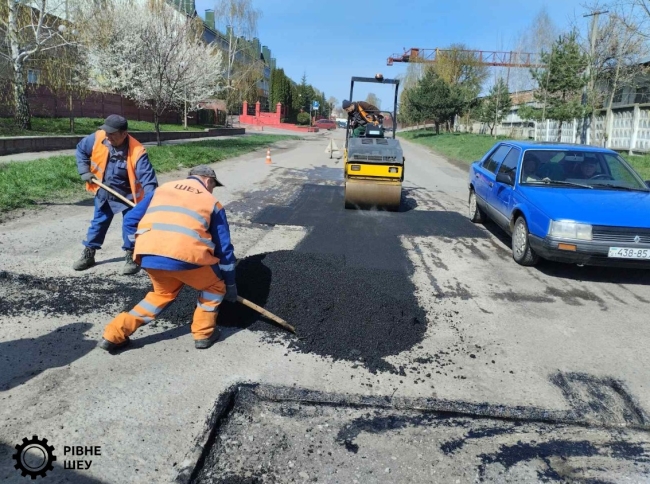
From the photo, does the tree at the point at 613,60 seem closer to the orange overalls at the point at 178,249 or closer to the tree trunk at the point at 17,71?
the orange overalls at the point at 178,249

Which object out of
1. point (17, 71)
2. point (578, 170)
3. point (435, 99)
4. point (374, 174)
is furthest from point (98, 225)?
point (435, 99)

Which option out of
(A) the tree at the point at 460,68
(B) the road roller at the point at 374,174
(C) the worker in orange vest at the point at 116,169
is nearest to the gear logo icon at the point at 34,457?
(C) the worker in orange vest at the point at 116,169

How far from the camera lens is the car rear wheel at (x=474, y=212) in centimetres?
901

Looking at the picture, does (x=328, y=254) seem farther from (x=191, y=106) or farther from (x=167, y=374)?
(x=191, y=106)

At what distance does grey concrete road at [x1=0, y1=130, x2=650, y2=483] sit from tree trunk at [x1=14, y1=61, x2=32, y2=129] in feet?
52.3

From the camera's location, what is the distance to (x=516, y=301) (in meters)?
5.18

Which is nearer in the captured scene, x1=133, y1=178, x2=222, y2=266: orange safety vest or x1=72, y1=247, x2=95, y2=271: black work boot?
x1=133, y1=178, x2=222, y2=266: orange safety vest

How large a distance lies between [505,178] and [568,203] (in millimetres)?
1284

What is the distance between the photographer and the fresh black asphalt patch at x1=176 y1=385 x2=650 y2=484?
253 cm

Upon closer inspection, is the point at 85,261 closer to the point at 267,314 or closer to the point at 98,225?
the point at 98,225

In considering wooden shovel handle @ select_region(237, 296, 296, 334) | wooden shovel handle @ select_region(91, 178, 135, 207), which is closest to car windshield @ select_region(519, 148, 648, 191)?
wooden shovel handle @ select_region(237, 296, 296, 334)

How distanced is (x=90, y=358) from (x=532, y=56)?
3403cm

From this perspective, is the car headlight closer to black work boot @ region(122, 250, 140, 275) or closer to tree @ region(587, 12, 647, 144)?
black work boot @ region(122, 250, 140, 275)

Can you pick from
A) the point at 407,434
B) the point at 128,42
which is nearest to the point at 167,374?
the point at 407,434
